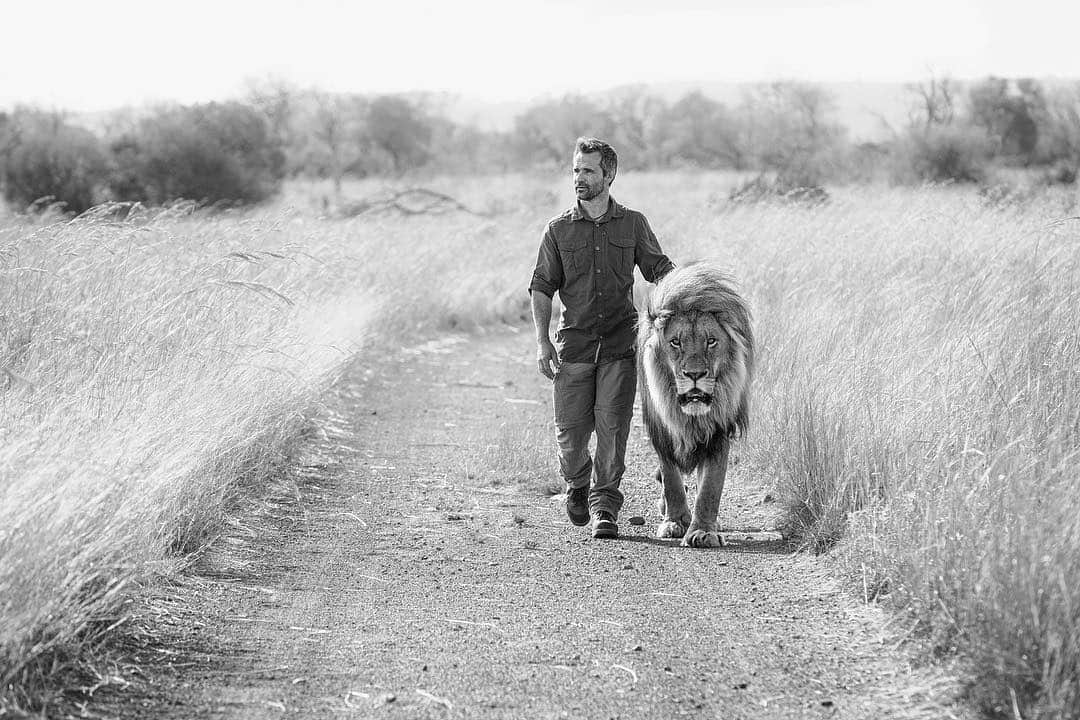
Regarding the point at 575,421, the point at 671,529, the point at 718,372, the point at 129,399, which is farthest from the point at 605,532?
the point at 129,399

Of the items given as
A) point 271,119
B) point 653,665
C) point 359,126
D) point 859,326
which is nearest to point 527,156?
point 359,126

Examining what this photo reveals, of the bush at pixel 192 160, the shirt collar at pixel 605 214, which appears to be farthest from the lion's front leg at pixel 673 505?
the bush at pixel 192 160

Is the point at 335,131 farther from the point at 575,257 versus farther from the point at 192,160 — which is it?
the point at 575,257

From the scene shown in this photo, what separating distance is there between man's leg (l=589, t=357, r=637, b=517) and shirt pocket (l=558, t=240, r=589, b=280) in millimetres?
514

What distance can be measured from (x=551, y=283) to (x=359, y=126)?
166ft

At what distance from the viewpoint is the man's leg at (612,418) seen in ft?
21.3

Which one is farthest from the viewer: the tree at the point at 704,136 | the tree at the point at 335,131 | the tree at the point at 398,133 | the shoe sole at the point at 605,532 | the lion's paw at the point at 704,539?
the tree at the point at 398,133

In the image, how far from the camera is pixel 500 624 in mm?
4773

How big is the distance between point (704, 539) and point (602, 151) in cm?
204

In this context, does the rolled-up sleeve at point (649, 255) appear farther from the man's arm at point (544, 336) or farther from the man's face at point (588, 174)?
the man's arm at point (544, 336)

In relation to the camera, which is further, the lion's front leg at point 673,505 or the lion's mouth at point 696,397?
the lion's front leg at point 673,505

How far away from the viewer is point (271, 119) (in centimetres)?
4188

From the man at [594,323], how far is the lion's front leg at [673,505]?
272 millimetres

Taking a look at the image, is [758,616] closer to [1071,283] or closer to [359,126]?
[1071,283]
